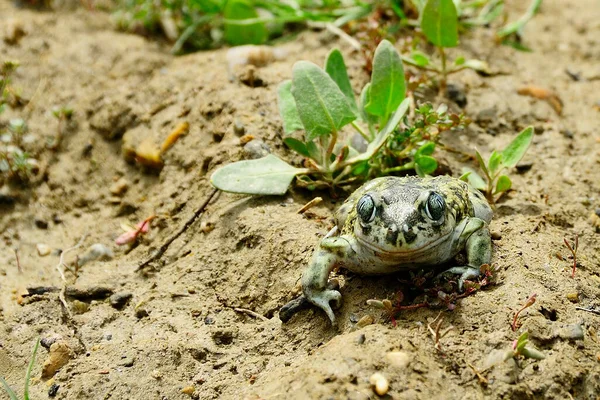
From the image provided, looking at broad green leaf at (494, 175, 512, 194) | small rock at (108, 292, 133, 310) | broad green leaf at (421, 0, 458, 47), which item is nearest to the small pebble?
broad green leaf at (494, 175, 512, 194)

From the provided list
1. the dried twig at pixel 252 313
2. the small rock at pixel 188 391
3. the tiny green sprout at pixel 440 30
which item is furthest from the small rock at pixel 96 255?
the tiny green sprout at pixel 440 30

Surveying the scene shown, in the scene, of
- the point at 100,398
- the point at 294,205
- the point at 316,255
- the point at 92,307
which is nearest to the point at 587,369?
the point at 316,255

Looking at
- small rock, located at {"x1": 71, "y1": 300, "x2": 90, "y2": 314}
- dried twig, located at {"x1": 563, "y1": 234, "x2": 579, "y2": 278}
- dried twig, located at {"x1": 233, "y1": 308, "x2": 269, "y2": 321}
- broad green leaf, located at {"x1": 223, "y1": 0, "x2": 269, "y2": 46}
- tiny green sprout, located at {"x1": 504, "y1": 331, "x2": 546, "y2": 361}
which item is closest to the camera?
tiny green sprout, located at {"x1": 504, "y1": 331, "x2": 546, "y2": 361}

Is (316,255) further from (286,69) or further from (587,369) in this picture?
(286,69)

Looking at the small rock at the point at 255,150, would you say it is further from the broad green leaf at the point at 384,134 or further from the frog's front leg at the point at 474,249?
the frog's front leg at the point at 474,249

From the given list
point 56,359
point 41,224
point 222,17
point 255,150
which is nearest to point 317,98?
point 255,150

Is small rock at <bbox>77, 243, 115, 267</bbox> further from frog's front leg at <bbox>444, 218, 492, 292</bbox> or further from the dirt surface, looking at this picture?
frog's front leg at <bbox>444, 218, 492, 292</bbox>
